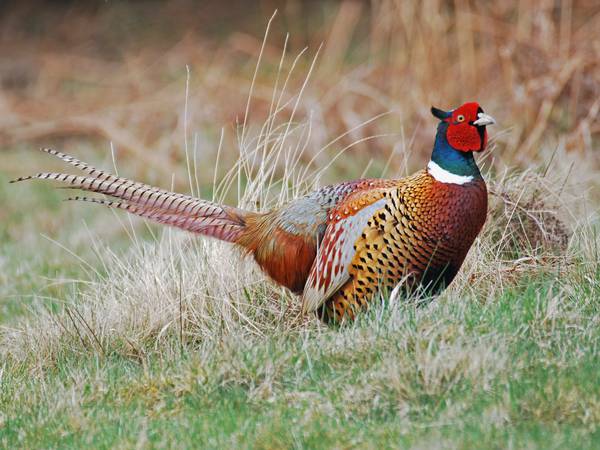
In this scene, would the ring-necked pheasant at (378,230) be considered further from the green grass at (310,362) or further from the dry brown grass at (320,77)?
the dry brown grass at (320,77)

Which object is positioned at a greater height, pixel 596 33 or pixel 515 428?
pixel 596 33

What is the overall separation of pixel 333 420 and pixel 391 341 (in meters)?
0.44

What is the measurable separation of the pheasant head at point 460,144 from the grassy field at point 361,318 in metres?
0.51

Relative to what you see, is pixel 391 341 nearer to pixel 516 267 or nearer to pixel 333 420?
pixel 333 420

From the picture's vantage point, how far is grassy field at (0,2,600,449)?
3.66 metres

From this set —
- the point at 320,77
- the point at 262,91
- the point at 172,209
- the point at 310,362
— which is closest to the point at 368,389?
the point at 310,362

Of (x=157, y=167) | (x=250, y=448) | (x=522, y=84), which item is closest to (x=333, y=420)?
(x=250, y=448)

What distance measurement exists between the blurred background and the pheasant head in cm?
107

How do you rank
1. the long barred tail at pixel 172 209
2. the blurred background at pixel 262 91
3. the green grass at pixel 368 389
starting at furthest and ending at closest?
the blurred background at pixel 262 91 < the long barred tail at pixel 172 209 < the green grass at pixel 368 389

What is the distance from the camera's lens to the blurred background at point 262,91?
25.8ft

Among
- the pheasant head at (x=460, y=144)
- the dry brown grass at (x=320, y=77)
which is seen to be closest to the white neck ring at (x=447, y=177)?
the pheasant head at (x=460, y=144)

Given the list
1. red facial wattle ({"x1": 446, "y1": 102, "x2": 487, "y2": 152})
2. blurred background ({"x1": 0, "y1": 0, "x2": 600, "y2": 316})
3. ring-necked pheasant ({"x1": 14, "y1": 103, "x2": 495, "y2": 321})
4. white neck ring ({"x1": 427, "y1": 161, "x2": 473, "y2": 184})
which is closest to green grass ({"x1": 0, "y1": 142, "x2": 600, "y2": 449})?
ring-necked pheasant ({"x1": 14, "y1": 103, "x2": 495, "y2": 321})

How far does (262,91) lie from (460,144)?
615 cm

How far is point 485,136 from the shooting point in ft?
14.9
